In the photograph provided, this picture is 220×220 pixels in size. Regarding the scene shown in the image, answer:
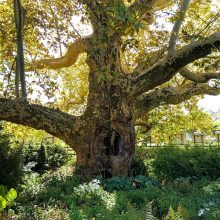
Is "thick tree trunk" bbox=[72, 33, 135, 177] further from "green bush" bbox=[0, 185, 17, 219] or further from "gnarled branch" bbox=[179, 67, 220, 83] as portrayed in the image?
"green bush" bbox=[0, 185, 17, 219]

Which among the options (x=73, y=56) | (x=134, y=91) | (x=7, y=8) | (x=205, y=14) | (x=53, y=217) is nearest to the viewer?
(x=53, y=217)

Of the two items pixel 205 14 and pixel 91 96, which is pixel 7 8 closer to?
pixel 91 96

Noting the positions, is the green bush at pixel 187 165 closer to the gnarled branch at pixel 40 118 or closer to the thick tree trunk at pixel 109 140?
the thick tree trunk at pixel 109 140

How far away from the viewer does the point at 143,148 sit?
1409cm

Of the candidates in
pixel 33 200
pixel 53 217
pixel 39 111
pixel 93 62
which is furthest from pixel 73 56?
pixel 53 217

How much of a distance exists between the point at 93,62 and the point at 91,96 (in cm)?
100

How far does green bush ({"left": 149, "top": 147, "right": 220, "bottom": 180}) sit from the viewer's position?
1062cm

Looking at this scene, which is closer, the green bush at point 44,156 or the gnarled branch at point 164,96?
the gnarled branch at point 164,96

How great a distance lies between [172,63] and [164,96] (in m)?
2.76

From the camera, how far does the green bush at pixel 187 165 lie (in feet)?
34.9

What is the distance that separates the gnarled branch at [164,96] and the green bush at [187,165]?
192 cm

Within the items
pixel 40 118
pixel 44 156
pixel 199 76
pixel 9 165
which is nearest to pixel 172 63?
pixel 199 76

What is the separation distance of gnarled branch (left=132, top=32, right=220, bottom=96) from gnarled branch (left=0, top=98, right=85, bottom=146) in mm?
2059

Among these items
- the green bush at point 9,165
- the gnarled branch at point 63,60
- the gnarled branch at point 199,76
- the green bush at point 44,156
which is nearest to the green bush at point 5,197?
the green bush at point 9,165
